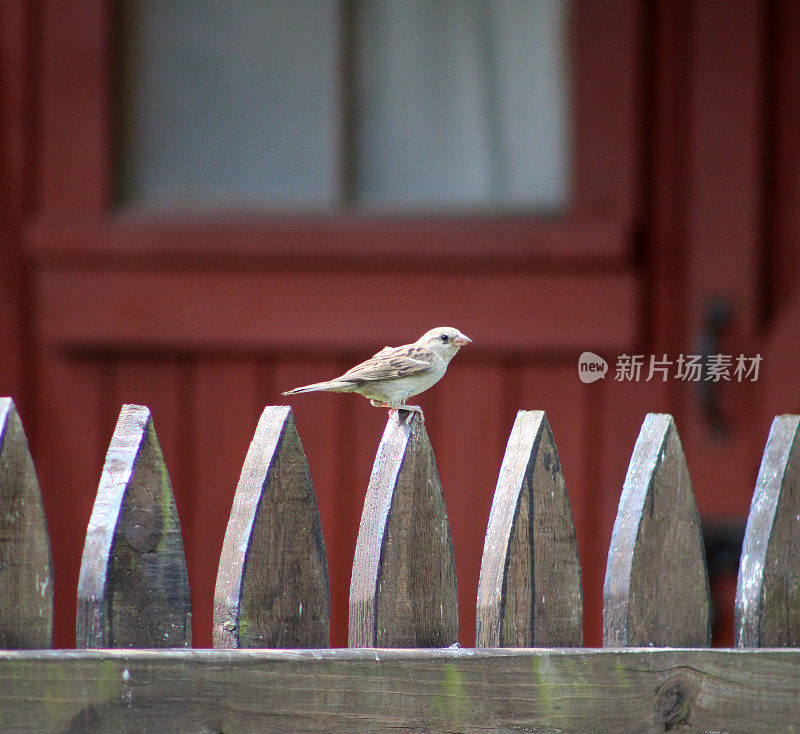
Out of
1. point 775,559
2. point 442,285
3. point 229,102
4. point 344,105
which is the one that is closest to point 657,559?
point 775,559

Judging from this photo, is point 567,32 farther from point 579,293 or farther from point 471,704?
point 471,704

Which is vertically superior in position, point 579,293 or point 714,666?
point 579,293

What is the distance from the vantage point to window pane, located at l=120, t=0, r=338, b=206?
13.9ft

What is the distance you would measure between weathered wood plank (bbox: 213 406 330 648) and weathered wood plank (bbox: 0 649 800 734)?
111mm

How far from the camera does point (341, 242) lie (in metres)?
4.01

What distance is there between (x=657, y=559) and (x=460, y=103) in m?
2.80

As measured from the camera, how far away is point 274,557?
68.7 inches

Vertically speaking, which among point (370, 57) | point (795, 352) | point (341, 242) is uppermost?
point (370, 57)

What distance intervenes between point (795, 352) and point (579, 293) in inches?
30.2

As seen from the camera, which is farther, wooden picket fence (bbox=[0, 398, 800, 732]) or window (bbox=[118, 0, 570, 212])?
window (bbox=[118, 0, 570, 212])

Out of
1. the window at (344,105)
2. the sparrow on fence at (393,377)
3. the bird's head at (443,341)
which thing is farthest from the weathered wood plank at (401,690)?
the window at (344,105)

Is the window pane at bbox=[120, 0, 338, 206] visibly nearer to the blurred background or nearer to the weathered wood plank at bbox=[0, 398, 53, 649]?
the blurred background

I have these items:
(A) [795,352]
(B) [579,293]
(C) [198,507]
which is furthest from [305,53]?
(A) [795,352]

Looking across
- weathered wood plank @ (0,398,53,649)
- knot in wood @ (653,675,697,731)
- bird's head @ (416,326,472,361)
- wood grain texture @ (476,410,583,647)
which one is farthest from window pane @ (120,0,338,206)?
knot in wood @ (653,675,697,731)
